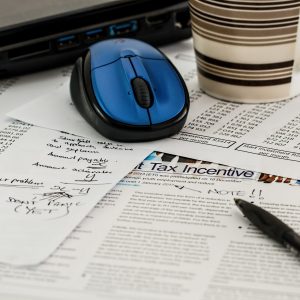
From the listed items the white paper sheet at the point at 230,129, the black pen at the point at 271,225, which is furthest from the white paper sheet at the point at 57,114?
the black pen at the point at 271,225

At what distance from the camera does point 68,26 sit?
2.23ft

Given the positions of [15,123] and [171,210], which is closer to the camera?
[171,210]

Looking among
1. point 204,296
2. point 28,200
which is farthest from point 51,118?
point 204,296

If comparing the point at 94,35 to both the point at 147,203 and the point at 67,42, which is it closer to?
the point at 67,42

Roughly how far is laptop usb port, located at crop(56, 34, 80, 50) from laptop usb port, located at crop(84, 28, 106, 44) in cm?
1

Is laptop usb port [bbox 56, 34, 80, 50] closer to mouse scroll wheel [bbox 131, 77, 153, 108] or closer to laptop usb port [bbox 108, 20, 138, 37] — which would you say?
laptop usb port [bbox 108, 20, 138, 37]

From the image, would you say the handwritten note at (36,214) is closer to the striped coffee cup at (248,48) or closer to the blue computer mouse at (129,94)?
the blue computer mouse at (129,94)

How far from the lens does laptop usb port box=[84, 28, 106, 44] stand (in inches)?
27.4

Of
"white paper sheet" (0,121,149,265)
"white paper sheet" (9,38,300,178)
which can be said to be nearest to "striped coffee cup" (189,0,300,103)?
"white paper sheet" (9,38,300,178)

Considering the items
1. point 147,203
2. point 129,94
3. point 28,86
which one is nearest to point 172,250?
point 147,203

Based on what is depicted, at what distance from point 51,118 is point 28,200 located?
0.14 metres

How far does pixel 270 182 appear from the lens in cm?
51

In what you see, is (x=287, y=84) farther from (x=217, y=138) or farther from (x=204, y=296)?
(x=204, y=296)

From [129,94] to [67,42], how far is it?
0.16 meters
